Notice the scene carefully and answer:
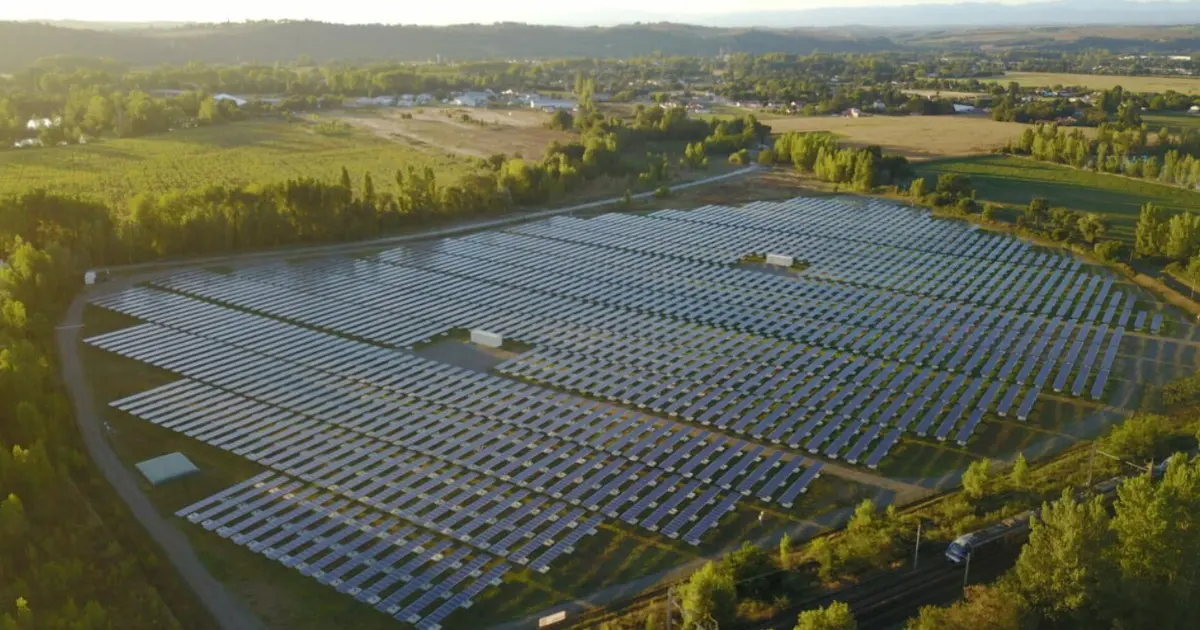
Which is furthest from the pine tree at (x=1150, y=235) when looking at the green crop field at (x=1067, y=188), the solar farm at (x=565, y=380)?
the green crop field at (x=1067, y=188)

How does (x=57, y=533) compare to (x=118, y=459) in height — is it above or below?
above

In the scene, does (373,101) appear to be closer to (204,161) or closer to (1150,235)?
(204,161)

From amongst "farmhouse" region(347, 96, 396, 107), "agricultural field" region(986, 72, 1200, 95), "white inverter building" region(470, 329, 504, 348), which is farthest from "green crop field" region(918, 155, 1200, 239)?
"farmhouse" region(347, 96, 396, 107)

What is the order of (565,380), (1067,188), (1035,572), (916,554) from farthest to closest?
1. (1067,188)
2. (565,380)
3. (916,554)
4. (1035,572)

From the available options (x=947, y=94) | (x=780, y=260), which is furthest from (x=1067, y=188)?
(x=947, y=94)

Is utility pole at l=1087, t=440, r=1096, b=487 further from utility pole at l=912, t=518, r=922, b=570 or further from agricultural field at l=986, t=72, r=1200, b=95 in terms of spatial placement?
agricultural field at l=986, t=72, r=1200, b=95

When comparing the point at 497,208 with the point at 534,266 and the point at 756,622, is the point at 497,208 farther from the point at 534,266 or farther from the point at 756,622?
the point at 756,622
